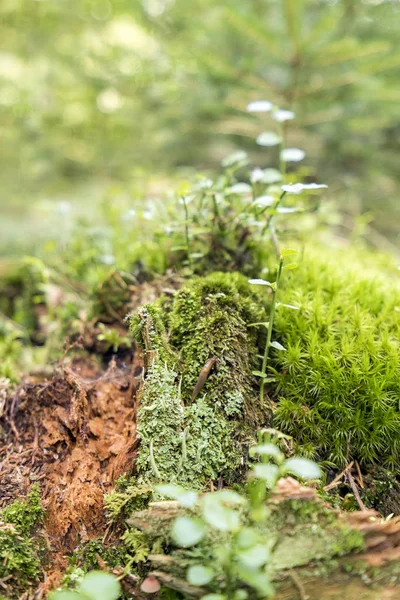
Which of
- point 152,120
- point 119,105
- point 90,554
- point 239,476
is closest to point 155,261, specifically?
point 239,476

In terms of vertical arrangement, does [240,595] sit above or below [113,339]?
below

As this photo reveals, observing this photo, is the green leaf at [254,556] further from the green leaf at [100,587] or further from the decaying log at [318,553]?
the green leaf at [100,587]

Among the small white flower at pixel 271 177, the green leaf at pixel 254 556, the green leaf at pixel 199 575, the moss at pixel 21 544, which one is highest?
the small white flower at pixel 271 177

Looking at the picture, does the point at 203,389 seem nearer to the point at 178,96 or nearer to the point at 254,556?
the point at 254,556

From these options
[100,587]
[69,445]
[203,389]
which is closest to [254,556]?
[100,587]

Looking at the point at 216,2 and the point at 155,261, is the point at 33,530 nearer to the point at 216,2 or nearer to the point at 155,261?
the point at 155,261

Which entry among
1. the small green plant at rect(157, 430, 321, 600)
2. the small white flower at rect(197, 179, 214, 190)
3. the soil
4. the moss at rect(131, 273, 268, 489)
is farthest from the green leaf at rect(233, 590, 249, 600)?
the small white flower at rect(197, 179, 214, 190)

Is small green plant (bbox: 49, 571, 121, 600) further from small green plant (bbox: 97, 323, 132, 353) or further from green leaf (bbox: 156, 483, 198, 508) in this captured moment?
small green plant (bbox: 97, 323, 132, 353)

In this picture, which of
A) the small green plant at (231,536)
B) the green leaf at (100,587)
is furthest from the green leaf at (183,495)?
the green leaf at (100,587)
